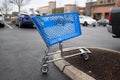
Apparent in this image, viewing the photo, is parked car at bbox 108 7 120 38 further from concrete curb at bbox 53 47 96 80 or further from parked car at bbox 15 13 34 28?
parked car at bbox 15 13 34 28

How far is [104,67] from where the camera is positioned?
489cm

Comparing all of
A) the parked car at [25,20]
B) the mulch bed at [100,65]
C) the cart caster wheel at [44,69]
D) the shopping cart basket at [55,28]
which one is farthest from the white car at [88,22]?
the cart caster wheel at [44,69]

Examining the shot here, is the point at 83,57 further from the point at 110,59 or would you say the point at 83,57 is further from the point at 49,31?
the point at 49,31

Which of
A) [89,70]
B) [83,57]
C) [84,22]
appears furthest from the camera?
[84,22]

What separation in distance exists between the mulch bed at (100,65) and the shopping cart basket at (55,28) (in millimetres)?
278

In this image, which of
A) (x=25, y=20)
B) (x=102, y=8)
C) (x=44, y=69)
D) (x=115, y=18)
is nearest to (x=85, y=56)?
(x=44, y=69)

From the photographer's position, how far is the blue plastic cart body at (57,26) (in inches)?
190

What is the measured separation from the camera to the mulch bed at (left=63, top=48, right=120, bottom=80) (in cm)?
441

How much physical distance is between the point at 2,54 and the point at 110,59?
134 inches

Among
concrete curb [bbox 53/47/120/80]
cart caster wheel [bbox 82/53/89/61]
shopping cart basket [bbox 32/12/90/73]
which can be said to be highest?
shopping cart basket [bbox 32/12/90/73]

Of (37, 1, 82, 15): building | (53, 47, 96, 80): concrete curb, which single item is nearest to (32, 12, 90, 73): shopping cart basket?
(53, 47, 96, 80): concrete curb

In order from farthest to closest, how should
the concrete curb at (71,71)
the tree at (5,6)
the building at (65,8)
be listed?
the building at (65,8) < the tree at (5,6) < the concrete curb at (71,71)

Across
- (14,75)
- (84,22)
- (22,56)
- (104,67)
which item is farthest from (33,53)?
(84,22)

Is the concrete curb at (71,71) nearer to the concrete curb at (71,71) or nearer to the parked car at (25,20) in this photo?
the concrete curb at (71,71)
